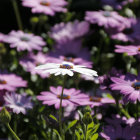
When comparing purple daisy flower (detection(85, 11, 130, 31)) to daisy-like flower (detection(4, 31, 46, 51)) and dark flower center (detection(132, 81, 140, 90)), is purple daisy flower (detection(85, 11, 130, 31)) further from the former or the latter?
dark flower center (detection(132, 81, 140, 90))

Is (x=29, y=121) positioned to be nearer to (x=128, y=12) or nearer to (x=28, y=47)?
(x=28, y=47)

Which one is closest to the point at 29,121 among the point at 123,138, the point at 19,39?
the point at 123,138

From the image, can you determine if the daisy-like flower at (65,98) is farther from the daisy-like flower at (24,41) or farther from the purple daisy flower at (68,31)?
the purple daisy flower at (68,31)

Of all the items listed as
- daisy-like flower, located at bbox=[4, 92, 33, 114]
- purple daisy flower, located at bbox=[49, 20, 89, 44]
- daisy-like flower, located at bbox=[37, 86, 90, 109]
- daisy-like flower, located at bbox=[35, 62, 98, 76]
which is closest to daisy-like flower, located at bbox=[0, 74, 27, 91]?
daisy-like flower, located at bbox=[4, 92, 33, 114]

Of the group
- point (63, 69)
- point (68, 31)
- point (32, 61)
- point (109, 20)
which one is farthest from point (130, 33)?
point (63, 69)

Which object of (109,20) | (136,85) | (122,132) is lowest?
(122,132)

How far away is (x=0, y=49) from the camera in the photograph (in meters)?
1.41

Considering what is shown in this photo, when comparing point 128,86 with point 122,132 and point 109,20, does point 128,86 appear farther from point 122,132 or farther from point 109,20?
point 109,20

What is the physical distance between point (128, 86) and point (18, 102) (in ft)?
1.16

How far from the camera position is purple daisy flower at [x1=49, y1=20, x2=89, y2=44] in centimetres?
156

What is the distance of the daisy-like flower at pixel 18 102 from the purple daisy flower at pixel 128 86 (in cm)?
28

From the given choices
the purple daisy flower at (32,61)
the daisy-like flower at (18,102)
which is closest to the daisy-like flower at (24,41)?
the purple daisy flower at (32,61)

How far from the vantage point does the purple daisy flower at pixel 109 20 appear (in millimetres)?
1400

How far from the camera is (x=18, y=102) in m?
1.07
